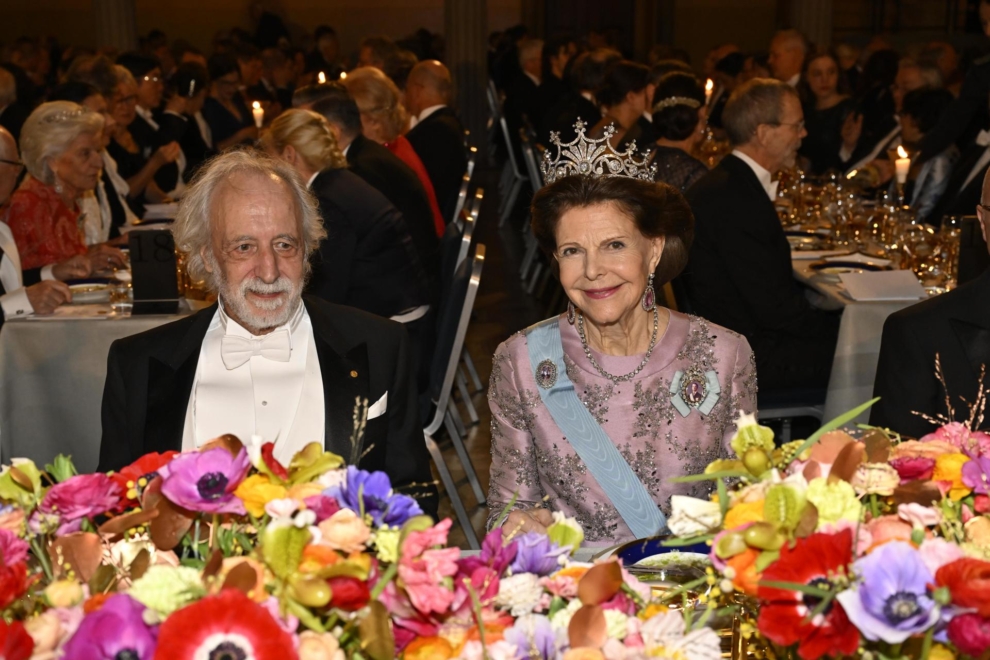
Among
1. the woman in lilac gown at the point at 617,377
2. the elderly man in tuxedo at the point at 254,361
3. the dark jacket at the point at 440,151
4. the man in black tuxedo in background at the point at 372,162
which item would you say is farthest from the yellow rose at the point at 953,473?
the dark jacket at the point at 440,151

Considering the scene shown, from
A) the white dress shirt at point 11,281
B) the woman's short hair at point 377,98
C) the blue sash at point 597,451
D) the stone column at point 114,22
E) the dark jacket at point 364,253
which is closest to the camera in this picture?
the blue sash at point 597,451

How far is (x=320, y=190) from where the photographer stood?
4719mm

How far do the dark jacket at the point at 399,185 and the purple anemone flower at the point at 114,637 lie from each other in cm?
450

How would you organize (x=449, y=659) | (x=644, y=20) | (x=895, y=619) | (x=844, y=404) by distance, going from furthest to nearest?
(x=644, y=20)
(x=844, y=404)
(x=449, y=659)
(x=895, y=619)

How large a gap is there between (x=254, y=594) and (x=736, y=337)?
5.48 feet

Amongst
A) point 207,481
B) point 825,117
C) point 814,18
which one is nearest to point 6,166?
point 207,481

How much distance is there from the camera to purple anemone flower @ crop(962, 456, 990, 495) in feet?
4.56

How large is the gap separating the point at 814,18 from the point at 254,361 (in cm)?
1343

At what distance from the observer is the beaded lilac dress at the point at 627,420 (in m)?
2.59

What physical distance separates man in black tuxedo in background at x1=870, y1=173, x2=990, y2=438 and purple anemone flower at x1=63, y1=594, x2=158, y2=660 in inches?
77.7

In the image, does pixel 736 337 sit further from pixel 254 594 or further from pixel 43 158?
pixel 43 158

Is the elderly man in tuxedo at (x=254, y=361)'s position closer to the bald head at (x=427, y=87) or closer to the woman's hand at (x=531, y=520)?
the woman's hand at (x=531, y=520)

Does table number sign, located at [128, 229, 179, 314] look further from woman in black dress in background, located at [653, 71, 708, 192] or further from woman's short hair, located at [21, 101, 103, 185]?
woman in black dress in background, located at [653, 71, 708, 192]

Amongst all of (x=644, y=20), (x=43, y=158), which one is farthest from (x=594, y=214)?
(x=644, y=20)
